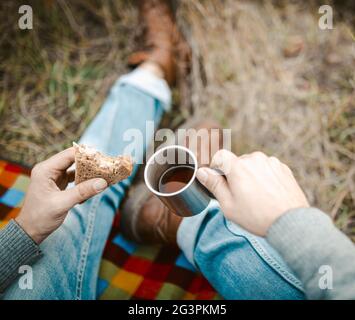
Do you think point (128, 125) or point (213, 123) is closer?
point (128, 125)

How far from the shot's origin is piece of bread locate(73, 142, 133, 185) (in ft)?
3.02

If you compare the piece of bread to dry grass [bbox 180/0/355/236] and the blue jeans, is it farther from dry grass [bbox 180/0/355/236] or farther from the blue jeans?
dry grass [bbox 180/0/355/236]

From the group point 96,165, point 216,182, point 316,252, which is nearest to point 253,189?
point 216,182

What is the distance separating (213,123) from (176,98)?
28 centimetres

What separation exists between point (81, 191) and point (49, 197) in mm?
96

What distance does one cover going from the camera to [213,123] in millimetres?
1537

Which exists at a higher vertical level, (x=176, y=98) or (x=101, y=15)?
(x=101, y=15)

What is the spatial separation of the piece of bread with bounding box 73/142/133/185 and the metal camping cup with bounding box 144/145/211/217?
0.21 ft

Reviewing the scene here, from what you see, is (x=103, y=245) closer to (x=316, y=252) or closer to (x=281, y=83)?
(x=316, y=252)

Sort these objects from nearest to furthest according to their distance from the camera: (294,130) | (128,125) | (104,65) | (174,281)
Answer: (174,281), (128,125), (294,130), (104,65)

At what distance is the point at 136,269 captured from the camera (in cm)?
134

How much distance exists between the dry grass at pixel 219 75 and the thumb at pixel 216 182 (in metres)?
0.72
